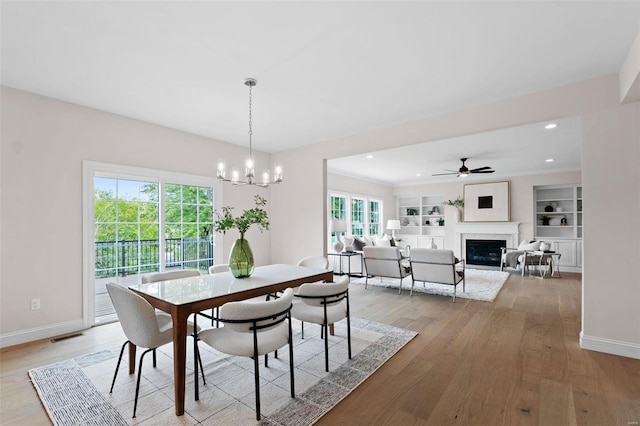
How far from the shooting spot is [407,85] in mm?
3078

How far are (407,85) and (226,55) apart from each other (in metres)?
1.79

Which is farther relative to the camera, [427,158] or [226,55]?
[427,158]

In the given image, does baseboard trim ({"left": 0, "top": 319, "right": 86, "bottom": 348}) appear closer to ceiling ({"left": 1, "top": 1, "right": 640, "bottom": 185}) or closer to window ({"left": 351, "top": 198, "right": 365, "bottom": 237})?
ceiling ({"left": 1, "top": 1, "right": 640, "bottom": 185})

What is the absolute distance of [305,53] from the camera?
248 centimetres

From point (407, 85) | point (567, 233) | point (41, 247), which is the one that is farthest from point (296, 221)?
point (567, 233)

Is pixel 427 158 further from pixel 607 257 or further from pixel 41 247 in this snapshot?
pixel 41 247

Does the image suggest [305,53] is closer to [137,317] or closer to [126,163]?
[137,317]

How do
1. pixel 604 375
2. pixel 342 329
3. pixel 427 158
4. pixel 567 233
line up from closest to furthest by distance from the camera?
pixel 604 375
pixel 342 329
pixel 427 158
pixel 567 233

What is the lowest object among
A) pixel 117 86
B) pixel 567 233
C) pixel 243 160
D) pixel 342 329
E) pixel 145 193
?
pixel 342 329

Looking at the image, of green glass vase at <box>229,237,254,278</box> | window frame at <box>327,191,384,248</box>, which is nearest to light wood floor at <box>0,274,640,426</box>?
green glass vase at <box>229,237,254,278</box>

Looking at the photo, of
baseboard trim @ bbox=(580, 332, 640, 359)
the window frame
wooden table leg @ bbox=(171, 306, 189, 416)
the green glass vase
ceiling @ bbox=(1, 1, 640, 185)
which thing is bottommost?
baseboard trim @ bbox=(580, 332, 640, 359)

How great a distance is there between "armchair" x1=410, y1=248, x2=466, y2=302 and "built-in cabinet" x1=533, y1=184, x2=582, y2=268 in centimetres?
475

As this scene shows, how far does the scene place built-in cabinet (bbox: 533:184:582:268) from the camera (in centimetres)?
771

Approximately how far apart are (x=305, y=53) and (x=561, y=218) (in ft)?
29.7
